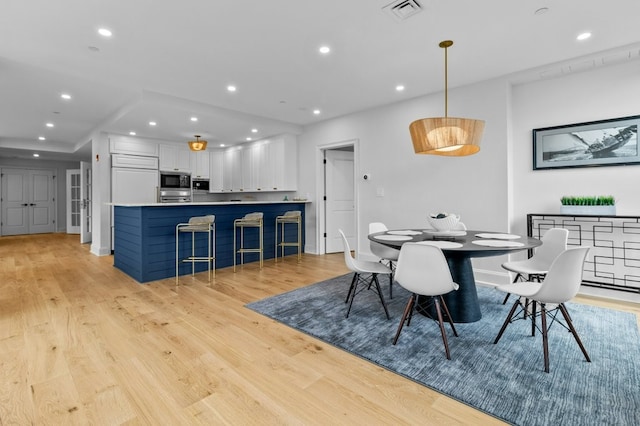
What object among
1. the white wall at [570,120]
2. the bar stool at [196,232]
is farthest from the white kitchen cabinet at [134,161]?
the white wall at [570,120]

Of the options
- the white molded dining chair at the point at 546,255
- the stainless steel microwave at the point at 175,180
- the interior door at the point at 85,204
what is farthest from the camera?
the interior door at the point at 85,204

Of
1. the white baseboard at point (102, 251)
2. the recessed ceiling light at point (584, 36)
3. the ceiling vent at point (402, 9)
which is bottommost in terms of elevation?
the white baseboard at point (102, 251)

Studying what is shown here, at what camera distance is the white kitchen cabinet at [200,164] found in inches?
298

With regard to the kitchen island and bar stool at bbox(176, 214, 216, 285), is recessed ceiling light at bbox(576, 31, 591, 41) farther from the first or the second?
the kitchen island

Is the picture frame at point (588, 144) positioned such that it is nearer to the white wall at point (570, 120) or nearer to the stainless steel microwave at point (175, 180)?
the white wall at point (570, 120)

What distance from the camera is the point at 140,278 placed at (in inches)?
161

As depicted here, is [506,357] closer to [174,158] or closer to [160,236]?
[160,236]

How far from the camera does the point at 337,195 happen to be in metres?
6.27

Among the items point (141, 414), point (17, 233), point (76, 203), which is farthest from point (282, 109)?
point (17, 233)

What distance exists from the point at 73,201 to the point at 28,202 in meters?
1.56

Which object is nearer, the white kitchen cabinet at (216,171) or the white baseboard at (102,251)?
the white baseboard at (102,251)

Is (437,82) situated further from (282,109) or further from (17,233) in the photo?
(17,233)

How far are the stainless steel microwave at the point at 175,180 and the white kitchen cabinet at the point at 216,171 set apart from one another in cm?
63

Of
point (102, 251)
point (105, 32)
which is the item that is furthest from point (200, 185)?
point (105, 32)
